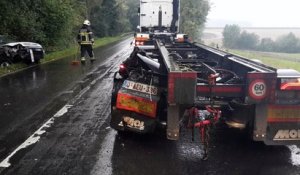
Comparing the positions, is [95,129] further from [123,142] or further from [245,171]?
[245,171]

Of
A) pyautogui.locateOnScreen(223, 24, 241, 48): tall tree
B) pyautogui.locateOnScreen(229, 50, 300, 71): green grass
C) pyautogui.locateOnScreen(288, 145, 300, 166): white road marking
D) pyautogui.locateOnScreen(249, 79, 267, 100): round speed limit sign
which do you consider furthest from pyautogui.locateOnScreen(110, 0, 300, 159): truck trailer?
pyautogui.locateOnScreen(223, 24, 241, 48): tall tree

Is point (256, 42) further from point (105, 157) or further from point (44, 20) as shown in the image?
point (105, 157)

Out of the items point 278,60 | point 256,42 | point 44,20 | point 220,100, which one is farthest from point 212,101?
point 256,42

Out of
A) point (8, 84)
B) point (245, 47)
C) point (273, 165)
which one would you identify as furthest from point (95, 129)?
point (245, 47)

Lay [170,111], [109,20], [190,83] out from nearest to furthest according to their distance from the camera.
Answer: [190,83], [170,111], [109,20]

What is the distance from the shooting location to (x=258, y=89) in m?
5.00

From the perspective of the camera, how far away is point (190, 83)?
4918 millimetres

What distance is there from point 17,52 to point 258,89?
1375 cm

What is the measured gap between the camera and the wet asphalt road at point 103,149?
5008mm

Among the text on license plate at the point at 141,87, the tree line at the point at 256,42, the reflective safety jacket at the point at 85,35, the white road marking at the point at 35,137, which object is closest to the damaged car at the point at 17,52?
the reflective safety jacket at the point at 85,35

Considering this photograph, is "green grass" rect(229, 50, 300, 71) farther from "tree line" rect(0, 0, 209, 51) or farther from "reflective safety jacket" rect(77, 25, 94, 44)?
"tree line" rect(0, 0, 209, 51)

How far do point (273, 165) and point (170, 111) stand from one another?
1583 millimetres

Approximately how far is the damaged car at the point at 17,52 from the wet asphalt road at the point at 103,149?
778cm

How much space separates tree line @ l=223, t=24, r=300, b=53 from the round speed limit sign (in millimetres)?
59441
